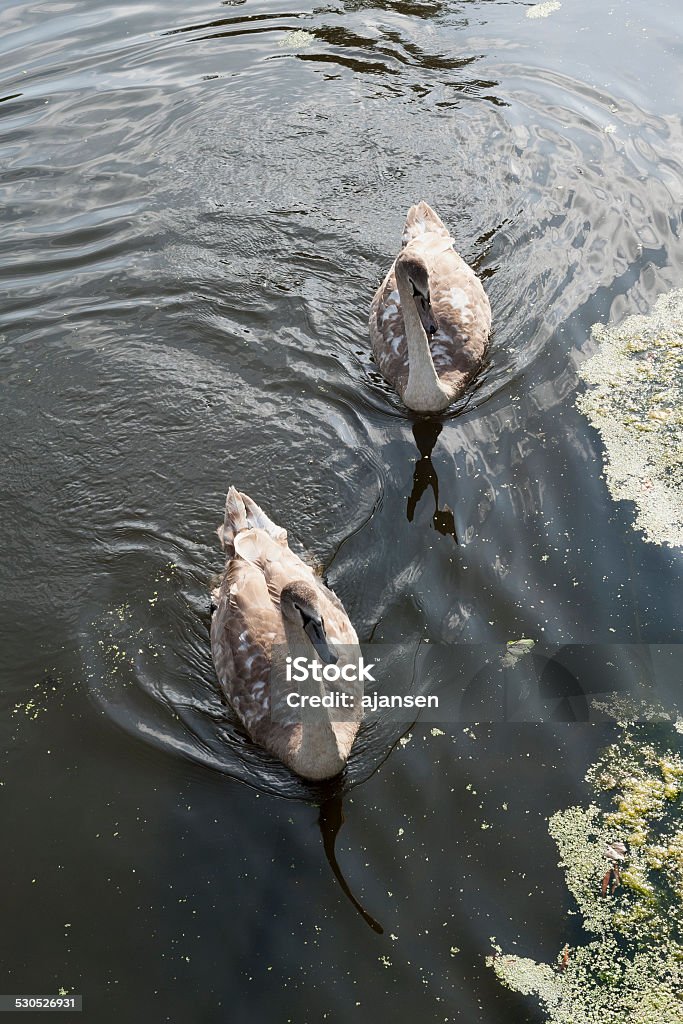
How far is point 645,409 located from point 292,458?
124 inches

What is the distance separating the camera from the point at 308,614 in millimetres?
5895

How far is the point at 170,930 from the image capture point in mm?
5875

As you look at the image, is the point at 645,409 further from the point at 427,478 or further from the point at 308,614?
the point at 308,614

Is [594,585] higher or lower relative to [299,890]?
higher

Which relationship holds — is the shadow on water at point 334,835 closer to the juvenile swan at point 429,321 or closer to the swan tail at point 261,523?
the swan tail at point 261,523

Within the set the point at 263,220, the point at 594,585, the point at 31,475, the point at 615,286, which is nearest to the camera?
the point at 594,585

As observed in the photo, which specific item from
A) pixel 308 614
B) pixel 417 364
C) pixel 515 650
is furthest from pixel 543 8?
pixel 308 614

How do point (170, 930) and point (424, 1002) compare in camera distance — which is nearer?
point (424, 1002)

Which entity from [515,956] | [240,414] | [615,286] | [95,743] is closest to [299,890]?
→ [515,956]

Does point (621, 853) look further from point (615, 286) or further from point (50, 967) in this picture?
point (615, 286)

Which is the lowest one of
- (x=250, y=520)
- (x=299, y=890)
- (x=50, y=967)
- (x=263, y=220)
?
(x=50, y=967)

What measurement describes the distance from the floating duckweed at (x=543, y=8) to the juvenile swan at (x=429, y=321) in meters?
6.56

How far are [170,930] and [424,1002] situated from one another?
154 cm

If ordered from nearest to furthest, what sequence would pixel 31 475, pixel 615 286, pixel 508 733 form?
1. pixel 508 733
2. pixel 31 475
3. pixel 615 286
